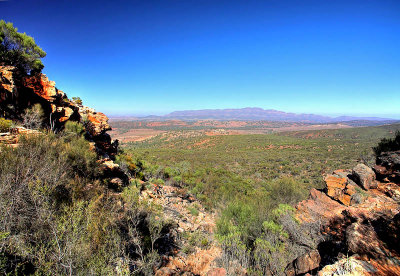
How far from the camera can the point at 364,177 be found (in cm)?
877

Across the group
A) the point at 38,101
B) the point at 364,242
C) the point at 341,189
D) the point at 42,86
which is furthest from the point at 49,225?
the point at 341,189

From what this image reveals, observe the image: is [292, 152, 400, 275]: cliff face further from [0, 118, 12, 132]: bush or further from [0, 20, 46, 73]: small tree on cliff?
[0, 20, 46, 73]: small tree on cliff

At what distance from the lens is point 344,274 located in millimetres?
2803

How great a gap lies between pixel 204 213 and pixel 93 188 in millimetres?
8398

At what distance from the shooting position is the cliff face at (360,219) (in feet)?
10.1

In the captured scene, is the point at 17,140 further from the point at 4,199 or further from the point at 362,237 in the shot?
the point at 362,237

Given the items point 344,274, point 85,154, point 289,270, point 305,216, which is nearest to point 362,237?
point 344,274

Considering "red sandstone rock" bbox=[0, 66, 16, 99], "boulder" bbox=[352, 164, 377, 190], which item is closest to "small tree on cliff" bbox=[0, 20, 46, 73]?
"red sandstone rock" bbox=[0, 66, 16, 99]

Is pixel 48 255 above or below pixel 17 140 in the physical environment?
below

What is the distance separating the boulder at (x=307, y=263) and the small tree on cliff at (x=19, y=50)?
16.6 meters

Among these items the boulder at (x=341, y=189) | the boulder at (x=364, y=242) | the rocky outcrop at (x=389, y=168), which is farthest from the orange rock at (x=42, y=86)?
the rocky outcrop at (x=389, y=168)

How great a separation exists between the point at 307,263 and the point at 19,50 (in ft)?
58.0

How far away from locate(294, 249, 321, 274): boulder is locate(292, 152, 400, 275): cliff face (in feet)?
0.08

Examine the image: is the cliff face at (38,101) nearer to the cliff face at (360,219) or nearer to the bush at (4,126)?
the bush at (4,126)
